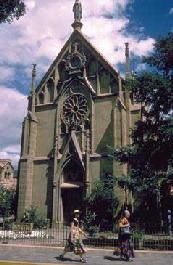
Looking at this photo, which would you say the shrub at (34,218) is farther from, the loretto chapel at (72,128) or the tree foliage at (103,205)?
the tree foliage at (103,205)

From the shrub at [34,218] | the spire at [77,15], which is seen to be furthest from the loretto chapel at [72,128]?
the shrub at [34,218]

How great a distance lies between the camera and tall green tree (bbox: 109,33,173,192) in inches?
759

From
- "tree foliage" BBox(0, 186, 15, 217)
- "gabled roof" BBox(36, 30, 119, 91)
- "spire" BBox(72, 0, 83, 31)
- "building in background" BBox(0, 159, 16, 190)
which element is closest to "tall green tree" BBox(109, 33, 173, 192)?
"gabled roof" BBox(36, 30, 119, 91)

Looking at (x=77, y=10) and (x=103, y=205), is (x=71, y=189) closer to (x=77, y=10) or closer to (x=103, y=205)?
(x=103, y=205)

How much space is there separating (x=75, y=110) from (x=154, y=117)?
17.0 m

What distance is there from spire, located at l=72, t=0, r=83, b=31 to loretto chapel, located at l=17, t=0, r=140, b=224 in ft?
0.57

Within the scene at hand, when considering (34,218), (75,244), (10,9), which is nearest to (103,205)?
(34,218)

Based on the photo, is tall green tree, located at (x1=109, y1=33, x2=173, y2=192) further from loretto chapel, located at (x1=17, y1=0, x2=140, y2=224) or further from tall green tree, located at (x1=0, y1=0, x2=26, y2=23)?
loretto chapel, located at (x1=17, y1=0, x2=140, y2=224)

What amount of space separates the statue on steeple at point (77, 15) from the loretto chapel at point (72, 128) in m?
0.17

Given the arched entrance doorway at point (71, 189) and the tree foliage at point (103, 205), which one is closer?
the tree foliage at point (103, 205)

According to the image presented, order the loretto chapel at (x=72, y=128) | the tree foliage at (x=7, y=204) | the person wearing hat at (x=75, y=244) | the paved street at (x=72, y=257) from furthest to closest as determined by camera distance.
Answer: the tree foliage at (x=7, y=204) → the loretto chapel at (x=72, y=128) → the person wearing hat at (x=75, y=244) → the paved street at (x=72, y=257)

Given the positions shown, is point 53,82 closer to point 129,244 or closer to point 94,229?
point 94,229

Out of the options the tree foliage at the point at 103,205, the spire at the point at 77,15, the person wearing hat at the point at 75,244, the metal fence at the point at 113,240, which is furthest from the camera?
the spire at the point at 77,15

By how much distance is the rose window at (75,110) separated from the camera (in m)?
36.0
